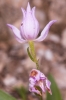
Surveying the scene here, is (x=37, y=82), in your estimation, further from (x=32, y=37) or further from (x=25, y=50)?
(x=25, y=50)

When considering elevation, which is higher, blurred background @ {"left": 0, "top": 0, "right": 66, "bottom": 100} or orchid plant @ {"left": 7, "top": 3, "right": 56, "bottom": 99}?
blurred background @ {"left": 0, "top": 0, "right": 66, "bottom": 100}

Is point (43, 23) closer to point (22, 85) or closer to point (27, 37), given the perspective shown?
point (22, 85)

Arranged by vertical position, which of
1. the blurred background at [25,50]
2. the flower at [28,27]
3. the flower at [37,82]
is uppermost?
the blurred background at [25,50]

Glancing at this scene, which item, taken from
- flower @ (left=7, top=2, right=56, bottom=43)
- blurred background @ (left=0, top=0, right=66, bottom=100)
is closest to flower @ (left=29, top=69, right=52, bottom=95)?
flower @ (left=7, top=2, right=56, bottom=43)

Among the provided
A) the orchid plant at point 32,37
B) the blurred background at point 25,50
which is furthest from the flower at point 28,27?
the blurred background at point 25,50

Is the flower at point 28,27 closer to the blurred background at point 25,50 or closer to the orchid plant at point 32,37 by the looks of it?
the orchid plant at point 32,37

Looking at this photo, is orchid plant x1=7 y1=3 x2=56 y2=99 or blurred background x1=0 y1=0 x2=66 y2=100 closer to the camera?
orchid plant x1=7 y1=3 x2=56 y2=99

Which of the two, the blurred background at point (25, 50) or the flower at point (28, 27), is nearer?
the flower at point (28, 27)

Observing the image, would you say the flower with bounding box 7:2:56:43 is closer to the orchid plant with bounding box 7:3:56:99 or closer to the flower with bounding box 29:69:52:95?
the orchid plant with bounding box 7:3:56:99

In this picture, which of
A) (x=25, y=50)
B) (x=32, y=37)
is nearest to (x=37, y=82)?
(x=32, y=37)
